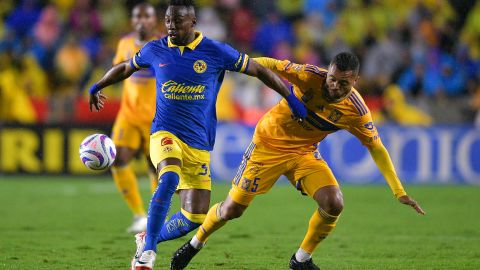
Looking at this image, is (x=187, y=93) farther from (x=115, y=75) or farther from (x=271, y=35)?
(x=271, y=35)

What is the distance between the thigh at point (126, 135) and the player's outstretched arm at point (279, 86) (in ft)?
10.2

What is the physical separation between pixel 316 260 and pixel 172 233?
4.82 feet

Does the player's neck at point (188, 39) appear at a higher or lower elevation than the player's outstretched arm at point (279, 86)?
higher

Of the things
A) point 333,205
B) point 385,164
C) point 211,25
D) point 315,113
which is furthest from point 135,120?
point 211,25

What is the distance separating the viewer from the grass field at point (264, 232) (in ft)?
25.1

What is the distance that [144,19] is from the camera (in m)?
9.55

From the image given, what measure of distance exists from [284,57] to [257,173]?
999 cm

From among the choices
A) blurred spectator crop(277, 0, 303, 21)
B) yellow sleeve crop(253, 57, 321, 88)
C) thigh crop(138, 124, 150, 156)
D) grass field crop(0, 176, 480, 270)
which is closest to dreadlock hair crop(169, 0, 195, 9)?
yellow sleeve crop(253, 57, 321, 88)

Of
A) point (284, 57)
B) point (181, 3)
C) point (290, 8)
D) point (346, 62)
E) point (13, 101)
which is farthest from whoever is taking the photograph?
point (290, 8)

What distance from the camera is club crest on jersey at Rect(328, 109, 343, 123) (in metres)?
7.12

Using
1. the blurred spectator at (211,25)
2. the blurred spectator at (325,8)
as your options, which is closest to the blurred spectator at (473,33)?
the blurred spectator at (325,8)

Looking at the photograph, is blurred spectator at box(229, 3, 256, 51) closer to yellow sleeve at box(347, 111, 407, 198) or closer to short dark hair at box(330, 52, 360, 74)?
yellow sleeve at box(347, 111, 407, 198)

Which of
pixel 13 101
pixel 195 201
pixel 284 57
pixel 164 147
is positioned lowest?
pixel 13 101

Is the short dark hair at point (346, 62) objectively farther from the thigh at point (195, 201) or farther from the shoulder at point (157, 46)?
Result: the thigh at point (195, 201)
